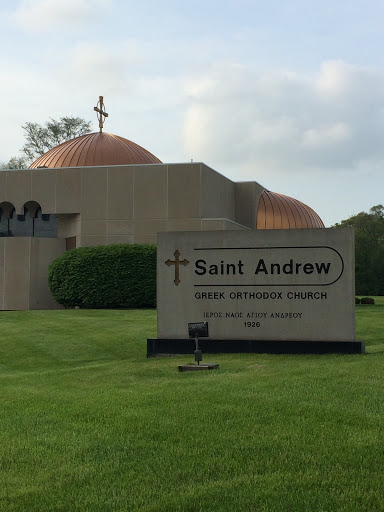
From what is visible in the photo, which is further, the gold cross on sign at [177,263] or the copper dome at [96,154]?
the copper dome at [96,154]

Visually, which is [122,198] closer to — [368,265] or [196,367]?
[196,367]

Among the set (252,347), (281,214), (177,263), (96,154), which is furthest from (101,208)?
(252,347)

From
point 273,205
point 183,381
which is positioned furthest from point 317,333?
point 273,205

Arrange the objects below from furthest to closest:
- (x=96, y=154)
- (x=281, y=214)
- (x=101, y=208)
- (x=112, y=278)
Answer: (x=281, y=214) → (x=96, y=154) → (x=101, y=208) → (x=112, y=278)

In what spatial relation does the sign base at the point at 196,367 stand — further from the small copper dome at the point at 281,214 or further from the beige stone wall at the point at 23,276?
the small copper dome at the point at 281,214

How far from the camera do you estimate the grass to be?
5.08 m

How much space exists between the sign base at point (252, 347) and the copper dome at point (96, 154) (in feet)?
71.8

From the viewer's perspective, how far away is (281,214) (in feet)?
127

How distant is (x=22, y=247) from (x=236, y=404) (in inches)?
1020

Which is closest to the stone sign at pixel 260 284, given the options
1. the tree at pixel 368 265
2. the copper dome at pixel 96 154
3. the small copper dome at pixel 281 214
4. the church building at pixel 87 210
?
the church building at pixel 87 210

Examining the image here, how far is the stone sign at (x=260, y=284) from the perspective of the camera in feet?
44.9

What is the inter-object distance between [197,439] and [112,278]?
22.6 metres

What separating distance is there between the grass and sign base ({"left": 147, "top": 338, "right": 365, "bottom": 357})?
4.31ft

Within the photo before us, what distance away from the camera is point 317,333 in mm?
13711
